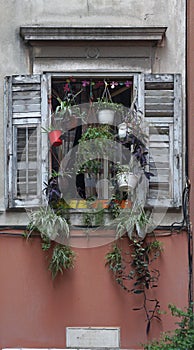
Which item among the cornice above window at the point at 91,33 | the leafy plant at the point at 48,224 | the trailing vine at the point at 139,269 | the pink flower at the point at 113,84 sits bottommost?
the trailing vine at the point at 139,269

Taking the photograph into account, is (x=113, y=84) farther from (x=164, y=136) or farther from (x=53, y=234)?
(x=53, y=234)

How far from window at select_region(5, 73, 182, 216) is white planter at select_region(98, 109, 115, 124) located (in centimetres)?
32

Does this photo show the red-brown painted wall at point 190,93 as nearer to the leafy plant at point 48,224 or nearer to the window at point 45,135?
the window at point 45,135

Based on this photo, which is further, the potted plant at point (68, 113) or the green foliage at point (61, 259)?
the potted plant at point (68, 113)

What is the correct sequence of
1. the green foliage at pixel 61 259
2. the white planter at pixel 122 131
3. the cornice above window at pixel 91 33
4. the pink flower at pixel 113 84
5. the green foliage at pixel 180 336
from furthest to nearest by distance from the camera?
1. the pink flower at pixel 113 84
2. the cornice above window at pixel 91 33
3. the white planter at pixel 122 131
4. the green foliage at pixel 61 259
5. the green foliage at pixel 180 336

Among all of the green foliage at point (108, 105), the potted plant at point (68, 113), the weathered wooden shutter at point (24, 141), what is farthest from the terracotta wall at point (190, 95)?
the weathered wooden shutter at point (24, 141)

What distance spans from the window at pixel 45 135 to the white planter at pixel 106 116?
0.32 m

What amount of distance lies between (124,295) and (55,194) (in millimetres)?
1266

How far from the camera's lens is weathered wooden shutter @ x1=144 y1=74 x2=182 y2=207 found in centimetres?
966

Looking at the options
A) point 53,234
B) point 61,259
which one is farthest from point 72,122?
point 61,259

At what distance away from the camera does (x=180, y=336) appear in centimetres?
878

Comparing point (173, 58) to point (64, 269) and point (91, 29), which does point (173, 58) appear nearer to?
point (91, 29)

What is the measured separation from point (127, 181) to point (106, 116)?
2.56 feet

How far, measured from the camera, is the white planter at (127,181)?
31.1 feet
